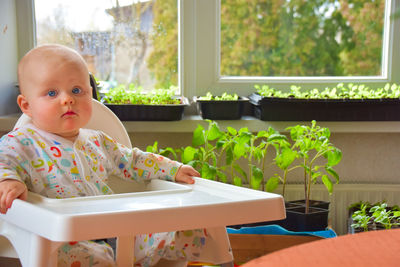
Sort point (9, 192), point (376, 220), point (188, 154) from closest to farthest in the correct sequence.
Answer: point (9, 192), point (376, 220), point (188, 154)

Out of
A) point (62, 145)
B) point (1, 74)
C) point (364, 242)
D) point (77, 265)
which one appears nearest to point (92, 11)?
point (1, 74)

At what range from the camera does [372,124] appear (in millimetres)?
2074

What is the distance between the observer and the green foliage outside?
2268 mm

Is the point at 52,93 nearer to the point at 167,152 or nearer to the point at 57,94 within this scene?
the point at 57,94

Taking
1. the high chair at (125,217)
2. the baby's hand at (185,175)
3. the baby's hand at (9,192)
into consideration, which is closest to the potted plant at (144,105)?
the baby's hand at (185,175)

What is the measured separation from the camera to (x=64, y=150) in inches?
47.3

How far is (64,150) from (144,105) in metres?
0.80

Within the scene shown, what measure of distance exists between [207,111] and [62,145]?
937 mm

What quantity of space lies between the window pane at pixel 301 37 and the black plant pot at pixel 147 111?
1.43ft

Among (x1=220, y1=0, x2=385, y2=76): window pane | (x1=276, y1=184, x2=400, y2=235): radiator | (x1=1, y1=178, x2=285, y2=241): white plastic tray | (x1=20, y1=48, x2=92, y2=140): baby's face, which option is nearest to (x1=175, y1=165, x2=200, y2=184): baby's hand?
(x1=1, y1=178, x2=285, y2=241): white plastic tray

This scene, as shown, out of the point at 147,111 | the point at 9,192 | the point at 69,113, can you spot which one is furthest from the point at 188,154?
the point at 9,192

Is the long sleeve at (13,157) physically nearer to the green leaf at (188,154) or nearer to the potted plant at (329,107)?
the green leaf at (188,154)

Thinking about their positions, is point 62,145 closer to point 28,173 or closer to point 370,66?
point 28,173

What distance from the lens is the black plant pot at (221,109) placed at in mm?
2037
